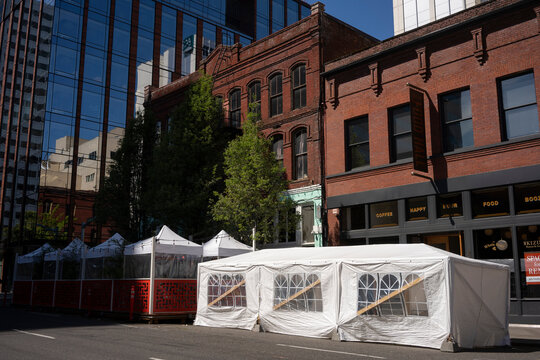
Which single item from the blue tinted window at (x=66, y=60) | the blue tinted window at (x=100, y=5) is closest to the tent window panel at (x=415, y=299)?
the blue tinted window at (x=66, y=60)

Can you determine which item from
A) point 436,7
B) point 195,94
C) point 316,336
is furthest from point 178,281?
point 436,7

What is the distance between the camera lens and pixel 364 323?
12.6 meters

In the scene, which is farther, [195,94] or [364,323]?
[195,94]

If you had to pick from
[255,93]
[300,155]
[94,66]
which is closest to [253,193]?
[300,155]

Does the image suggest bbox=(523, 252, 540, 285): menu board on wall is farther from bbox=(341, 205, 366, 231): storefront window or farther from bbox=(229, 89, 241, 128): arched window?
bbox=(229, 89, 241, 128): arched window

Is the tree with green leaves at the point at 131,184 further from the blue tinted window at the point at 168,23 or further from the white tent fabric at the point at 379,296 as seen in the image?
the blue tinted window at the point at 168,23

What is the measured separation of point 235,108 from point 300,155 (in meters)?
5.99

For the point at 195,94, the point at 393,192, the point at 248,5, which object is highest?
the point at 248,5

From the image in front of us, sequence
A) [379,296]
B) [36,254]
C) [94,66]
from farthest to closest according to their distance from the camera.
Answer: [94,66], [36,254], [379,296]

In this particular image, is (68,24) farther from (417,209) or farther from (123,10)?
(417,209)

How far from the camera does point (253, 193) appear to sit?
22906 mm

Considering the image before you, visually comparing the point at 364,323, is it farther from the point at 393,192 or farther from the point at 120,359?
the point at 393,192

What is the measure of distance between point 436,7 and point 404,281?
50.0m

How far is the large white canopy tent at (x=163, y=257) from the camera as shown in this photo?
18812mm
